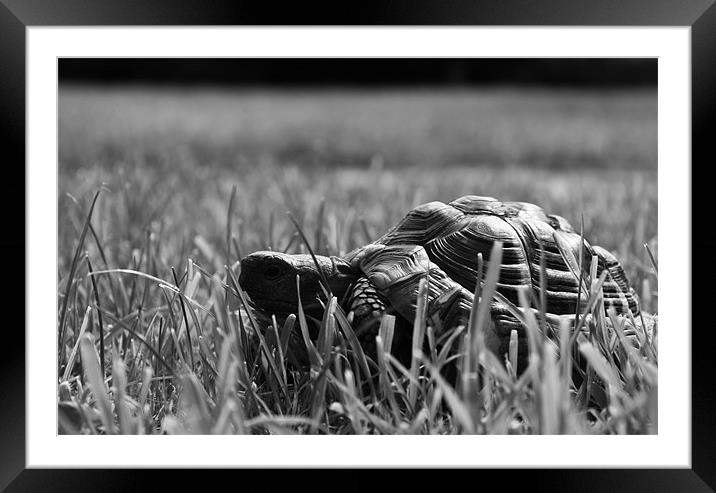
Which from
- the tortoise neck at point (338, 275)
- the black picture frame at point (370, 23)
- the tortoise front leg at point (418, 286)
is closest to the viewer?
the black picture frame at point (370, 23)

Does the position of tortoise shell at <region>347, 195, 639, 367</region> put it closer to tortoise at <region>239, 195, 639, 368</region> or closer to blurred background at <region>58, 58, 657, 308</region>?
tortoise at <region>239, 195, 639, 368</region>

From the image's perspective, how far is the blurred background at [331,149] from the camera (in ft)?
6.08

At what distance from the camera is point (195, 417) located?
75cm

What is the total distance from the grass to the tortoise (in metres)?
0.03

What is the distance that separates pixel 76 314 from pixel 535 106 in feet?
19.1

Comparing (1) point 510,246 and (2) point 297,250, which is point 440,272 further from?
(2) point 297,250

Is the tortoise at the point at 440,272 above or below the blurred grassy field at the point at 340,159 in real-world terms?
below

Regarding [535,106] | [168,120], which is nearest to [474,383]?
[168,120]

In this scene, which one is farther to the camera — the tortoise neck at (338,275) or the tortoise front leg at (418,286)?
the tortoise neck at (338,275)

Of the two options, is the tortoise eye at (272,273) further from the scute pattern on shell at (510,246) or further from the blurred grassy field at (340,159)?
the blurred grassy field at (340,159)

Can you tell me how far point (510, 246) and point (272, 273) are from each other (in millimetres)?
325

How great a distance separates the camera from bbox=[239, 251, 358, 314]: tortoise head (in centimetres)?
98

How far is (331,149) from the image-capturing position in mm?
4133

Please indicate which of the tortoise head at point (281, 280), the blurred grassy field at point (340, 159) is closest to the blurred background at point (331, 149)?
the blurred grassy field at point (340, 159)
